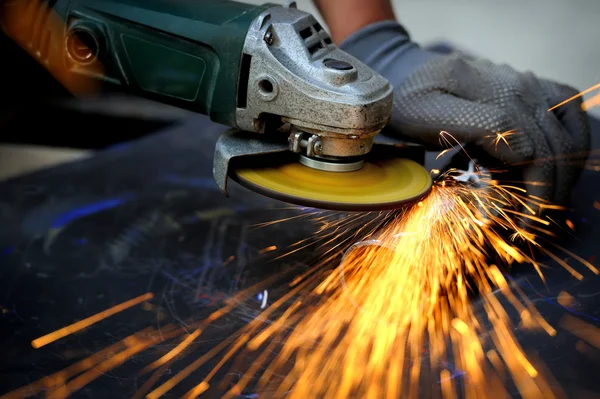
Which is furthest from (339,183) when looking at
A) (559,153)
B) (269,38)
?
(559,153)

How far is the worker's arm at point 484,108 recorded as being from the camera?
131 centimetres

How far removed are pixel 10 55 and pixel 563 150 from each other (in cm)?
183

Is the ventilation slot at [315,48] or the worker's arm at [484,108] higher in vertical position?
the ventilation slot at [315,48]

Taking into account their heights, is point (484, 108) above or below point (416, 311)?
above

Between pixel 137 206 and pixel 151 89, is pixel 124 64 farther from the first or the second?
pixel 137 206

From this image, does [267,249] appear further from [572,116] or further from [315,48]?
[572,116]

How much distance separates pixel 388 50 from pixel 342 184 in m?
0.41

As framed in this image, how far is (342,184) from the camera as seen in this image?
1183mm

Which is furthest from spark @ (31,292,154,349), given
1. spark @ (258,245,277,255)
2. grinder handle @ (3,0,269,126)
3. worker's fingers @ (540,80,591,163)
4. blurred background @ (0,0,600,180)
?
worker's fingers @ (540,80,591,163)

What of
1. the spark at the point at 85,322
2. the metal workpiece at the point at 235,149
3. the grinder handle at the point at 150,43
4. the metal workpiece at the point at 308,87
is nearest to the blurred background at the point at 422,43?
the grinder handle at the point at 150,43

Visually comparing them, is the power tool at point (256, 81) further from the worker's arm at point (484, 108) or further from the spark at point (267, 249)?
the spark at point (267, 249)

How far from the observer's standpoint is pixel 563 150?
53.9 inches

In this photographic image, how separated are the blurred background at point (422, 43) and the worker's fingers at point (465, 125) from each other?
3.53ft

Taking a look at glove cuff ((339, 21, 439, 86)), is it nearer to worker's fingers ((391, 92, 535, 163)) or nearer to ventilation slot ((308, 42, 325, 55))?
worker's fingers ((391, 92, 535, 163))
